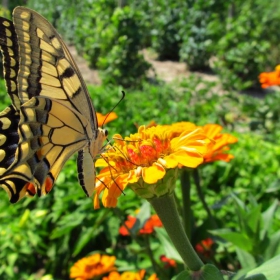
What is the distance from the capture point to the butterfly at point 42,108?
3.39ft

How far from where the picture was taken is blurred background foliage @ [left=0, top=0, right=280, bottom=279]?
173 centimetres

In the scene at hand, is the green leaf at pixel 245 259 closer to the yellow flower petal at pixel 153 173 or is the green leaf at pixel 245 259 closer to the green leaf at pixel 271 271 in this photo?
the green leaf at pixel 271 271

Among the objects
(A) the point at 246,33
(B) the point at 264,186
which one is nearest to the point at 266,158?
(B) the point at 264,186

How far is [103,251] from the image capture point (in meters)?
2.11

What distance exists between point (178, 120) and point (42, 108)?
2024 mm

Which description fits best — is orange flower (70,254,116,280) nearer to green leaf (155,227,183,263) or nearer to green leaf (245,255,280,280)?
green leaf (155,227,183,263)

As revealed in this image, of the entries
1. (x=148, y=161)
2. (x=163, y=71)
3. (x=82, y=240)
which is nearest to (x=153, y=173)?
(x=148, y=161)

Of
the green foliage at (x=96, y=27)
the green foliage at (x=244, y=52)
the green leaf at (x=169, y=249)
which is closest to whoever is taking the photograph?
the green leaf at (x=169, y=249)

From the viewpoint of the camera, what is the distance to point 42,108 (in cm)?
108

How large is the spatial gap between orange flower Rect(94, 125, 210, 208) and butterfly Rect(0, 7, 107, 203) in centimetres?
9

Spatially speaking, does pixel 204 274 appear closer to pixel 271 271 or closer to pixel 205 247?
pixel 271 271

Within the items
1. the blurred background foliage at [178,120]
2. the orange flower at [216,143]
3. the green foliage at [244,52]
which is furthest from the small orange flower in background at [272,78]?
the green foliage at [244,52]

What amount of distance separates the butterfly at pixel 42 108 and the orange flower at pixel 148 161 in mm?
87

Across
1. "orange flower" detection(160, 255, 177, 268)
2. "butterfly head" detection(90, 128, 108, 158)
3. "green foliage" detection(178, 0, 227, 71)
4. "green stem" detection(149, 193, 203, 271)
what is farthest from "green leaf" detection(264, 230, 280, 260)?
"green foliage" detection(178, 0, 227, 71)
